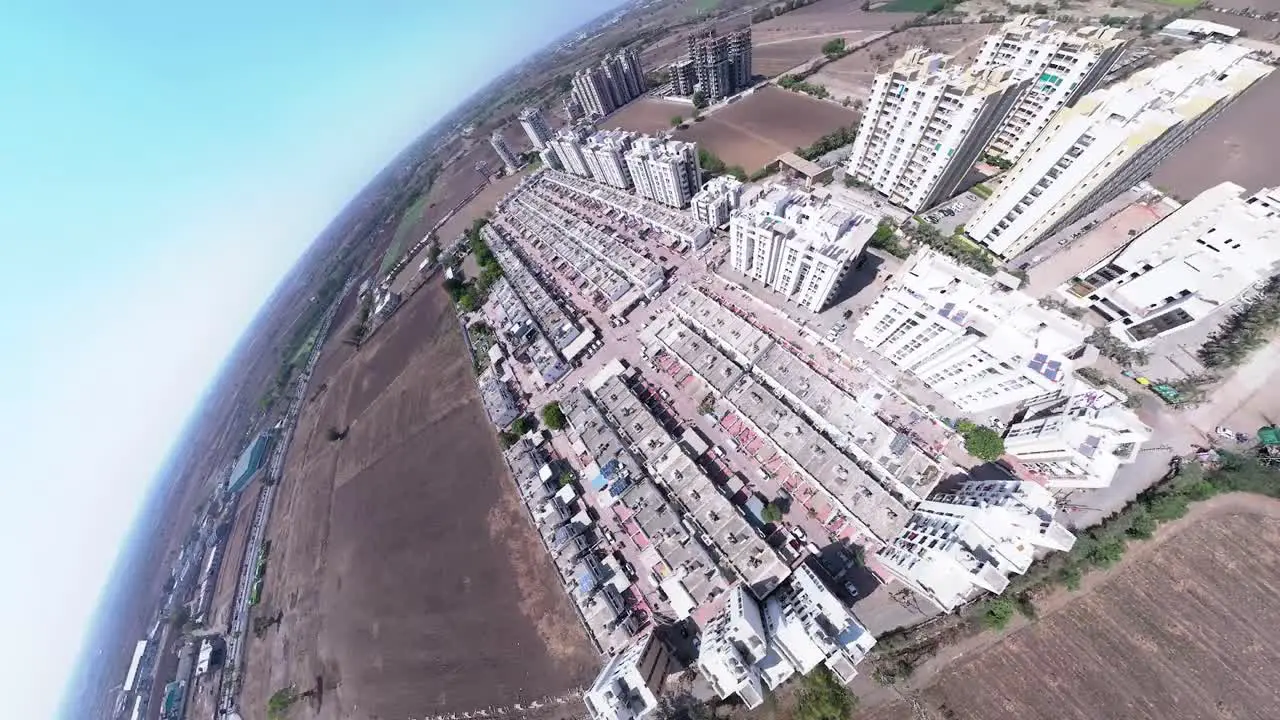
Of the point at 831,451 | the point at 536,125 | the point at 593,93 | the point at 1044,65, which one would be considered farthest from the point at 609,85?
the point at 831,451

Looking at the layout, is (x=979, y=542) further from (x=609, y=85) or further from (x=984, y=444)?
(x=609, y=85)

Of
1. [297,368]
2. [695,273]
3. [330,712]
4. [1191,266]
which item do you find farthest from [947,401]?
[297,368]

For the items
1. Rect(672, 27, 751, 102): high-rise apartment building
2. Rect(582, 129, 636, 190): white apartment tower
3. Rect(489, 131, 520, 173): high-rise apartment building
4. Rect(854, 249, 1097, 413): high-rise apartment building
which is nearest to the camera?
Rect(854, 249, 1097, 413): high-rise apartment building

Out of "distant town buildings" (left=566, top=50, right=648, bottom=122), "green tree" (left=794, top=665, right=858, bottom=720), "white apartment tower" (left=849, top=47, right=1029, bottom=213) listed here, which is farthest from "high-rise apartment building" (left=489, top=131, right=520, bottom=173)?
"green tree" (left=794, top=665, right=858, bottom=720)

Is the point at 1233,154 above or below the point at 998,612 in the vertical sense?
above

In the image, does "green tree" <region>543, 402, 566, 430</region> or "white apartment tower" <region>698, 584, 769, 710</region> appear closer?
"white apartment tower" <region>698, 584, 769, 710</region>

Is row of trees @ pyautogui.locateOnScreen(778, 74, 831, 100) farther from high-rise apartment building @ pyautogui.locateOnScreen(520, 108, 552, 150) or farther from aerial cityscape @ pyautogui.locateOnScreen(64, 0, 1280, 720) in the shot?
high-rise apartment building @ pyautogui.locateOnScreen(520, 108, 552, 150)
